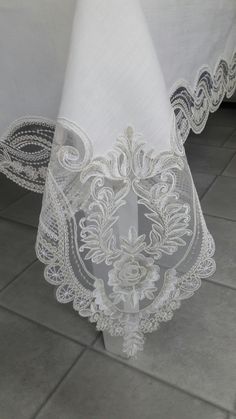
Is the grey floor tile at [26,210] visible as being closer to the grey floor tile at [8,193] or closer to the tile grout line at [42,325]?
the grey floor tile at [8,193]

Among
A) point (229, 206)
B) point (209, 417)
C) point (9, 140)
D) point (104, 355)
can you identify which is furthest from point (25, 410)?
point (229, 206)

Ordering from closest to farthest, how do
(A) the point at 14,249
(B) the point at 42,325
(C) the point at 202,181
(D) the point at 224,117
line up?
(B) the point at 42,325, (A) the point at 14,249, (C) the point at 202,181, (D) the point at 224,117

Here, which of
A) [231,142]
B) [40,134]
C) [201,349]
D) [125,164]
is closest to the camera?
[125,164]

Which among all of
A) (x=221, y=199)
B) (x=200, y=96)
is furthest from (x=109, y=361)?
(x=221, y=199)

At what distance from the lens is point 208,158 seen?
5.63 feet

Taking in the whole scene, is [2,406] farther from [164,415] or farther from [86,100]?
[86,100]

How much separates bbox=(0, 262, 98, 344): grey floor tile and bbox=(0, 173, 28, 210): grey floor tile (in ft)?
1.40

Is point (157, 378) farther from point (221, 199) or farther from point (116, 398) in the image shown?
point (221, 199)

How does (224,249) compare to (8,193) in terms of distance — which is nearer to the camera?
(224,249)

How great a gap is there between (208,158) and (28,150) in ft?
3.43

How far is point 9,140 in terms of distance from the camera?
845 millimetres

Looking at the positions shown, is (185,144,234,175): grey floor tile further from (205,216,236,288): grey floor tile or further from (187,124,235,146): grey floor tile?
(205,216,236,288): grey floor tile

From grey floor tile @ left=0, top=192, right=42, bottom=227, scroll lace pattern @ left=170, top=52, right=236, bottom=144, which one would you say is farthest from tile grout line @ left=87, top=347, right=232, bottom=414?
grey floor tile @ left=0, top=192, right=42, bottom=227

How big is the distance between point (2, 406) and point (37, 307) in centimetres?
28
